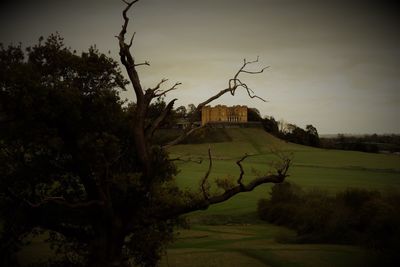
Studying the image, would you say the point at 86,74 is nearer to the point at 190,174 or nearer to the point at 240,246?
the point at 240,246

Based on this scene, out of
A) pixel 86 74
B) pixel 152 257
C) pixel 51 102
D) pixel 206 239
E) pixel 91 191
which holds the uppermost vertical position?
pixel 86 74

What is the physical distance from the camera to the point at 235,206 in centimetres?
4122

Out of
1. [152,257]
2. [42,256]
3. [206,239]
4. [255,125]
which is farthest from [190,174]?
[255,125]

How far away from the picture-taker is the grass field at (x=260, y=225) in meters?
19.9

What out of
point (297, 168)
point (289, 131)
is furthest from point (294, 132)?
point (297, 168)

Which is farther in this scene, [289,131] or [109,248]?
[289,131]

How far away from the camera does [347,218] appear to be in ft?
89.8

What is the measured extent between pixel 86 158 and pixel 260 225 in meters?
24.2

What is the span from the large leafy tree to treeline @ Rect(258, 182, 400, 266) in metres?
11.7

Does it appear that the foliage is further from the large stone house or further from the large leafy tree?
the large leafy tree

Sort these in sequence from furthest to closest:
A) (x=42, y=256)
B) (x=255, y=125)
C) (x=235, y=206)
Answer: (x=255, y=125)
(x=235, y=206)
(x=42, y=256)

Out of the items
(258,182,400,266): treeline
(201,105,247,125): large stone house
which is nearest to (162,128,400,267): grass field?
(258,182,400,266): treeline

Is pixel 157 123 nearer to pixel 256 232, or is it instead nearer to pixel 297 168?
pixel 256 232

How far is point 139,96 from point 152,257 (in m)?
6.02
